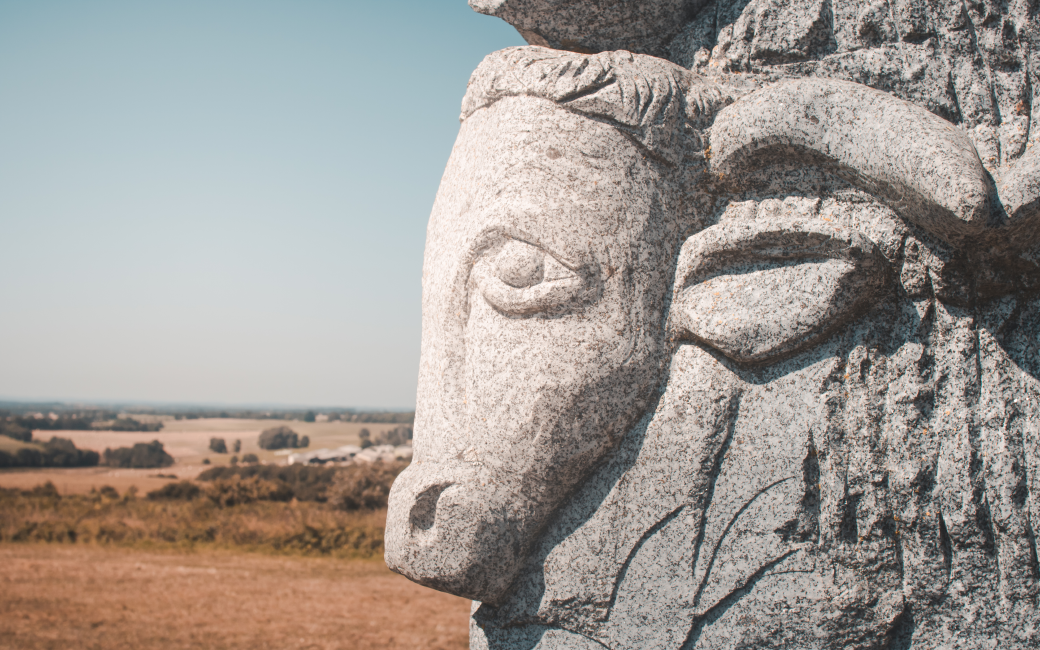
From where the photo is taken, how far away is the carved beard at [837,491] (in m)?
1.83

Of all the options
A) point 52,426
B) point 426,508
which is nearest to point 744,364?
point 426,508

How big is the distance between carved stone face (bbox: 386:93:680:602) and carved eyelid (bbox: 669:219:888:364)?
0.36 ft

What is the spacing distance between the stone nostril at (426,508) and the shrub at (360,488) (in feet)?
43.2

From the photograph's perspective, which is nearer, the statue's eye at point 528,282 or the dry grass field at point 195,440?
the statue's eye at point 528,282

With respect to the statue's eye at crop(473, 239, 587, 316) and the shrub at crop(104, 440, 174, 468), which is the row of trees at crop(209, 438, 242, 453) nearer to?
the shrub at crop(104, 440, 174, 468)

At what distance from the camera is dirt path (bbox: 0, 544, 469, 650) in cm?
664

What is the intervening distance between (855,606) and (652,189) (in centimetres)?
131

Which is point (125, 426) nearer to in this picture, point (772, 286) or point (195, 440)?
point (195, 440)

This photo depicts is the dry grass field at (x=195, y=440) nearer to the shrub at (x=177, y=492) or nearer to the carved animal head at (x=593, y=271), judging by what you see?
the shrub at (x=177, y=492)

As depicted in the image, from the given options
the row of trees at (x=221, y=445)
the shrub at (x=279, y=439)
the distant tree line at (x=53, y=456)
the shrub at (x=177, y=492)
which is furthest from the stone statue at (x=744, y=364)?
the row of trees at (x=221, y=445)

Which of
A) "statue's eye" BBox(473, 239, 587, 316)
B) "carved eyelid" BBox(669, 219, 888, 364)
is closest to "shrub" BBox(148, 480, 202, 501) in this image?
"statue's eye" BBox(473, 239, 587, 316)

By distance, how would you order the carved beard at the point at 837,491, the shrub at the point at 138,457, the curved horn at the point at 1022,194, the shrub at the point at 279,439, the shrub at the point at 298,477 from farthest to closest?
the shrub at the point at 279,439 → the shrub at the point at 138,457 → the shrub at the point at 298,477 → the carved beard at the point at 837,491 → the curved horn at the point at 1022,194

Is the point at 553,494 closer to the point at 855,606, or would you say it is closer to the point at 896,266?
the point at 855,606

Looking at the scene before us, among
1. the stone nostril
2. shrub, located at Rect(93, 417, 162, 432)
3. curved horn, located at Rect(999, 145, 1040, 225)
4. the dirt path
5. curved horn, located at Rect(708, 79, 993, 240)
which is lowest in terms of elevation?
shrub, located at Rect(93, 417, 162, 432)
